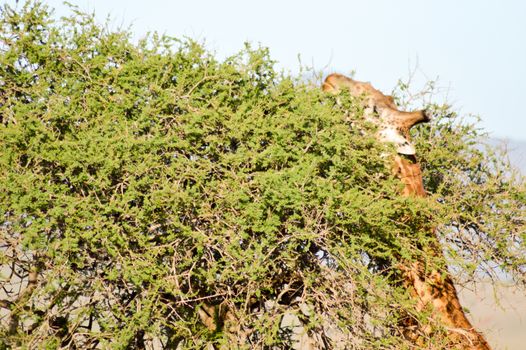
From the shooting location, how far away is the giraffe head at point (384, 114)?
1275 centimetres

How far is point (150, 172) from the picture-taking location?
1062cm

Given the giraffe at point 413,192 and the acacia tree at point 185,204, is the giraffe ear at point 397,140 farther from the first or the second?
the acacia tree at point 185,204

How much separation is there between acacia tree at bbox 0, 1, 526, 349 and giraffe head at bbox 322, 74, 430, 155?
79 centimetres

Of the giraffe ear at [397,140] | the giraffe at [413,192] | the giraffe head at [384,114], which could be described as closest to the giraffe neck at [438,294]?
the giraffe at [413,192]

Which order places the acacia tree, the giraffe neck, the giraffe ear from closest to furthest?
1. the acacia tree
2. the giraffe neck
3. the giraffe ear

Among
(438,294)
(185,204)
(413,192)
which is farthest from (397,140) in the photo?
(185,204)

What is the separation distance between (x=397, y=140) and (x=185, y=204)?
166 inches

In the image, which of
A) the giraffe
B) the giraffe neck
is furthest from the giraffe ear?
the giraffe neck

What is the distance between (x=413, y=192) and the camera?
1232 cm

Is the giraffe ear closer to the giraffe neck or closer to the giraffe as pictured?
the giraffe

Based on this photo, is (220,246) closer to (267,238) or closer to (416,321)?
(267,238)

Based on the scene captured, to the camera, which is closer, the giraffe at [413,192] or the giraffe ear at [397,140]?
the giraffe at [413,192]

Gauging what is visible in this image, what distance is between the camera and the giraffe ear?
12734mm

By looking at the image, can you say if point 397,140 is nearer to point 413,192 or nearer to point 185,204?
point 413,192
